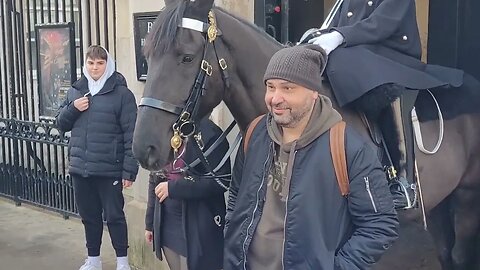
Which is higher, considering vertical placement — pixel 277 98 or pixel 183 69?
pixel 183 69

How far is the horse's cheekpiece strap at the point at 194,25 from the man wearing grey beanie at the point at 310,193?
2.16ft

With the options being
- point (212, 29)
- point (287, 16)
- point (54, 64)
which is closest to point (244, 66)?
point (212, 29)

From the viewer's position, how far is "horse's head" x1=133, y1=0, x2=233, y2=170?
2924 mm

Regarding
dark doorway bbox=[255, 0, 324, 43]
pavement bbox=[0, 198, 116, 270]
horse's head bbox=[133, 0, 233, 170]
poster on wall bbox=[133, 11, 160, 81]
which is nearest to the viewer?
horse's head bbox=[133, 0, 233, 170]

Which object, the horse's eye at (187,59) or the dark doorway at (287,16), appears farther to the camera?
the dark doorway at (287,16)

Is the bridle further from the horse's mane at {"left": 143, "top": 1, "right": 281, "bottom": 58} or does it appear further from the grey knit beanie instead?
the grey knit beanie

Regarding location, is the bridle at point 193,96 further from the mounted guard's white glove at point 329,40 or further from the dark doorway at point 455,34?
the dark doorway at point 455,34

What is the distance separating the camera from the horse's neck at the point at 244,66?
3162 millimetres

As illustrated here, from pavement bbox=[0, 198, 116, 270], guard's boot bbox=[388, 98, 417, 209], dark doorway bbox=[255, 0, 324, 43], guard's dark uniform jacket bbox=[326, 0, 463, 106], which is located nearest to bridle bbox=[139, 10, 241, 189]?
guard's dark uniform jacket bbox=[326, 0, 463, 106]

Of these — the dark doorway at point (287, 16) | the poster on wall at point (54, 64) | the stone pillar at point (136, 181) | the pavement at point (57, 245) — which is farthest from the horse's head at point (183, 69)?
the poster on wall at point (54, 64)

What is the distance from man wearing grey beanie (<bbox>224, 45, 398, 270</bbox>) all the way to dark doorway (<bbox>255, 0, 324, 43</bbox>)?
2546mm

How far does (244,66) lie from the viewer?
3.19 m

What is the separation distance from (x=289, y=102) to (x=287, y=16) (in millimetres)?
2875

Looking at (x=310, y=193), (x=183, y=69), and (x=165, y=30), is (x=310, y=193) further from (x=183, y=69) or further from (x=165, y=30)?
(x=165, y=30)
